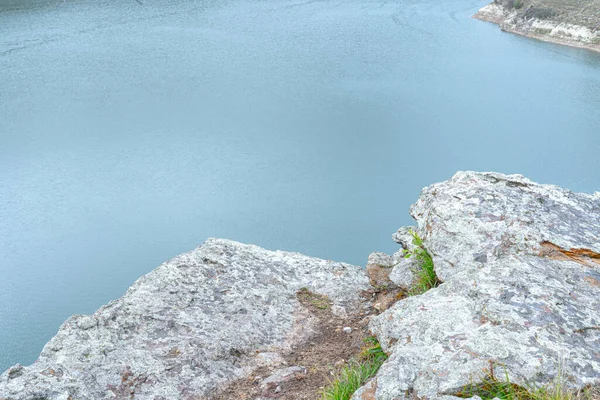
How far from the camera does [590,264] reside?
16.1 ft

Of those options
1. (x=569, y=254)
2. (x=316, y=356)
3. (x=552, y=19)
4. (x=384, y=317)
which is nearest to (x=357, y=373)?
(x=384, y=317)

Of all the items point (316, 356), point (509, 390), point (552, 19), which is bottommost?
point (316, 356)

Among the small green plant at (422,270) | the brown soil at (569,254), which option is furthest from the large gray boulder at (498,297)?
the small green plant at (422,270)

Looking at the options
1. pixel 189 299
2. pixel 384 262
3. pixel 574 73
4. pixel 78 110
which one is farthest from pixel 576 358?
pixel 574 73

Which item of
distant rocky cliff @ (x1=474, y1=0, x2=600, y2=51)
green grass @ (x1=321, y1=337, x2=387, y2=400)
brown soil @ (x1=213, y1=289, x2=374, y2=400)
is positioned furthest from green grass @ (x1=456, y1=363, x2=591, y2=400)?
distant rocky cliff @ (x1=474, y1=0, x2=600, y2=51)

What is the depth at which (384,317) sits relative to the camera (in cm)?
484

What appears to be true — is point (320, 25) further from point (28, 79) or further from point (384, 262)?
point (384, 262)

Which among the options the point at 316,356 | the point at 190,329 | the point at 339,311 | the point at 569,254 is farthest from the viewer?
the point at 339,311

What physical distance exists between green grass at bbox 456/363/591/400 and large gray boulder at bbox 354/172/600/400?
0.04m

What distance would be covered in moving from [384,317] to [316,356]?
2.94 ft

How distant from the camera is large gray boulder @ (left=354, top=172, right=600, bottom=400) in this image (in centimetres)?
375

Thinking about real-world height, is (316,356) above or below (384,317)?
below

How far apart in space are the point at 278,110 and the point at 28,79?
11645 mm

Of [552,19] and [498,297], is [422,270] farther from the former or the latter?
[552,19]
